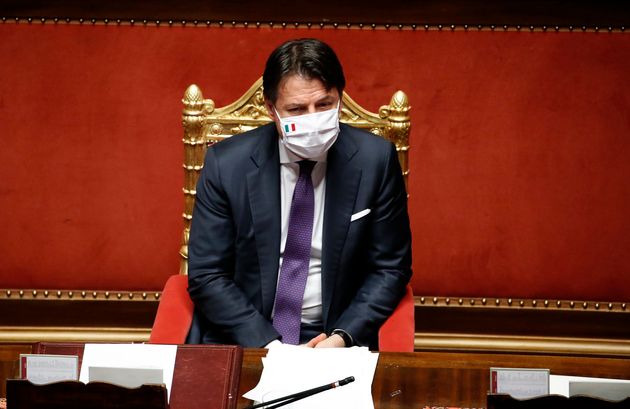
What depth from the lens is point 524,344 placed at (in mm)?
3559

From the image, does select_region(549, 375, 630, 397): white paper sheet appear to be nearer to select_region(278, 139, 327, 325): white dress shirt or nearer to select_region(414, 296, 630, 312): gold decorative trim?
select_region(278, 139, 327, 325): white dress shirt

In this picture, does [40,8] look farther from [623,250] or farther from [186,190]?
[623,250]

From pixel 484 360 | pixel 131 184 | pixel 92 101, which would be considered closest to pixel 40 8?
pixel 92 101

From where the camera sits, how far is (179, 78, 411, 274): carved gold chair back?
262 centimetres

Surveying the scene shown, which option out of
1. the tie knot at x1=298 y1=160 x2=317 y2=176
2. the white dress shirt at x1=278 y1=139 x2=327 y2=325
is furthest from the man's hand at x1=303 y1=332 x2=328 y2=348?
the tie knot at x1=298 y1=160 x2=317 y2=176

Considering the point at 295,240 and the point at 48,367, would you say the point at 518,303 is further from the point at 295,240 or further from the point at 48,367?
the point at 48,367

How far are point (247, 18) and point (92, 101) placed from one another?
0.64 m

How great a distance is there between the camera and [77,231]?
356cm

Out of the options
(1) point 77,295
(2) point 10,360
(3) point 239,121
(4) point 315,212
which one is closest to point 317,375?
(2) point 10,360

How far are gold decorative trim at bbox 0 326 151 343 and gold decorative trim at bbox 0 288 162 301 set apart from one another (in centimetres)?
12

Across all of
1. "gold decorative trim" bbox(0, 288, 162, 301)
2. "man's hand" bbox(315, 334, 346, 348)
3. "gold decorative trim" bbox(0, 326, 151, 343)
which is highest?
"gold decorative trim" bbox(0, 288, 162, 301)

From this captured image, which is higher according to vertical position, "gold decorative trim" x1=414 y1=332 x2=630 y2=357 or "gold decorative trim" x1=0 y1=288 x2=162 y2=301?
"gold decorative trim" x1=0 y1=288 x2=162 y2=301

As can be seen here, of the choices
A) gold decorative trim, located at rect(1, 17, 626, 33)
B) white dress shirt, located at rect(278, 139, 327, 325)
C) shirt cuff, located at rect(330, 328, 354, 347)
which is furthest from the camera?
gold decorative trim, located at rect(1, 17, 626, 33)

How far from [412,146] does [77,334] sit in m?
1.44
